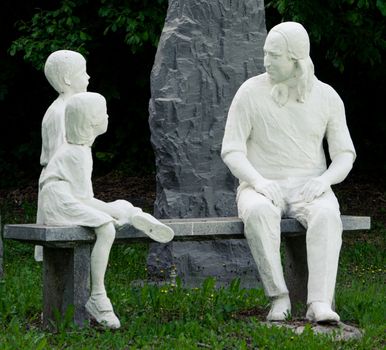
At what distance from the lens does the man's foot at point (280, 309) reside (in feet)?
27.2

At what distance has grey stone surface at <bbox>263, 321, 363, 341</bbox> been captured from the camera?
789 centimetres

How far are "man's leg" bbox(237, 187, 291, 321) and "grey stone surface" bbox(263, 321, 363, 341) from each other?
0.15 metres

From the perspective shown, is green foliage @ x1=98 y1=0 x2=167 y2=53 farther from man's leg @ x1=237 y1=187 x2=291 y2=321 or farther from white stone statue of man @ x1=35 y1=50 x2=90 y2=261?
man's leg @ x1=237 y1=187 x2=291 y2=321

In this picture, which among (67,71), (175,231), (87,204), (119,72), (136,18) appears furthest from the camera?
(119,72)

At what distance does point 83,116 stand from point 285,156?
4.72ft

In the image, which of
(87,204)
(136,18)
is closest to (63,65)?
(87,204)

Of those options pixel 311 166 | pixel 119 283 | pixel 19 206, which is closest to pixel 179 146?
pixel 119 283

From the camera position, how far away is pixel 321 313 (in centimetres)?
809

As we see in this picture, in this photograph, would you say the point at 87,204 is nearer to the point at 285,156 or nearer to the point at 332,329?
the point at 285,156

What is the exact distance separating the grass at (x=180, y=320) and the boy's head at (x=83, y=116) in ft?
3.81

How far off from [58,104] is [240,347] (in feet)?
9.18

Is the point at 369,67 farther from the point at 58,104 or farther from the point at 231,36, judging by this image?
the point at 58,104

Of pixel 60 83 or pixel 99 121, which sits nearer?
pixel 99 121

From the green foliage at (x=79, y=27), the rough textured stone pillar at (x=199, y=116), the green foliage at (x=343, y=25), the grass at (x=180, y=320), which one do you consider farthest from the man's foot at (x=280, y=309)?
the green foliage at (x=79, y=27)
